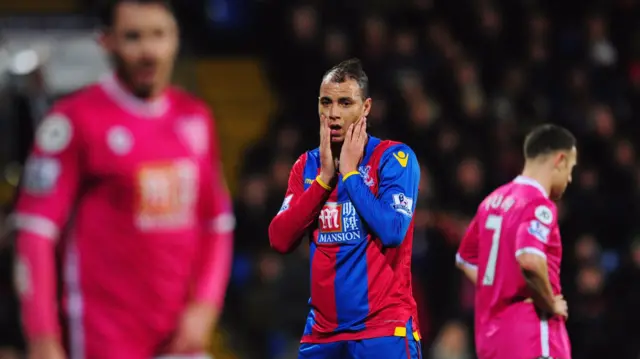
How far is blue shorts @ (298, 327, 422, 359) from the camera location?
5293mm

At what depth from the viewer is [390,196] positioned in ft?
17.6

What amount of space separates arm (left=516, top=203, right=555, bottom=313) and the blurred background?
14.1 ft

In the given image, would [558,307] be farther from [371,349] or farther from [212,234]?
[212,234]

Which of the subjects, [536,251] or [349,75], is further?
[536,251]

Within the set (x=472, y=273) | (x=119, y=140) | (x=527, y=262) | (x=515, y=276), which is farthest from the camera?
(x=472, y=273)

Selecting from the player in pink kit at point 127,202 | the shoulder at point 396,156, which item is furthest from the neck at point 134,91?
the shoulder at point 396,156

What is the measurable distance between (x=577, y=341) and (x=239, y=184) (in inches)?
169

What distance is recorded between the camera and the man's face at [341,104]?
5457 millimetres

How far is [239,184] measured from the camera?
12781mm

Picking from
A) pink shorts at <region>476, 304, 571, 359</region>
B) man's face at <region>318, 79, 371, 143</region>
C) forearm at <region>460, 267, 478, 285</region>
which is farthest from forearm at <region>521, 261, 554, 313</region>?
man's face at <region>318, 79, 371, 143</region>

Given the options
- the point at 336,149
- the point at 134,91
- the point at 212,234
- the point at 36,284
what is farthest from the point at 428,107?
the point at 36,284

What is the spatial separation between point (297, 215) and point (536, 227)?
1423mm

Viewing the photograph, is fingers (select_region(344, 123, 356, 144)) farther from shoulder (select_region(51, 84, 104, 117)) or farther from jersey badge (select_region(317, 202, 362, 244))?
shoulder (select_region(51, 84, 104, 117))

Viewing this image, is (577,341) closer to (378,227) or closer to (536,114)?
(536,114)
